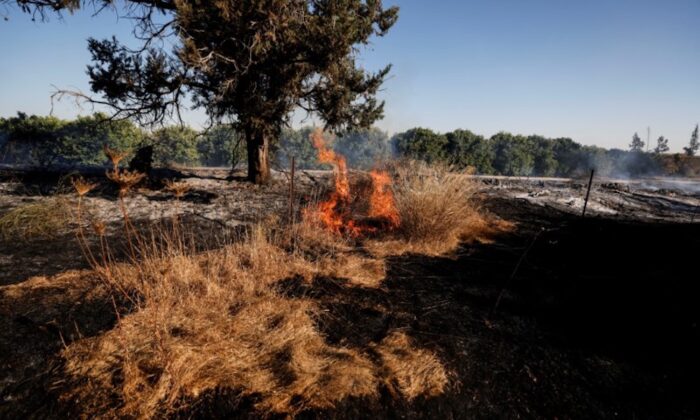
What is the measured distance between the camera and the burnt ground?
2.48 m

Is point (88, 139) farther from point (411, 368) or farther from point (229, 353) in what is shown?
point (411, 368)

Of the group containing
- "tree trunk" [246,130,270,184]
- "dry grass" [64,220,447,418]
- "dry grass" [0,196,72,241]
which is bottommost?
"dry grass" [64,220,447,418]

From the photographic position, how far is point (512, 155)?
48656 millimetres

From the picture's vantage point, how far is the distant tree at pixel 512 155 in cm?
4862

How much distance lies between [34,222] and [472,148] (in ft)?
154

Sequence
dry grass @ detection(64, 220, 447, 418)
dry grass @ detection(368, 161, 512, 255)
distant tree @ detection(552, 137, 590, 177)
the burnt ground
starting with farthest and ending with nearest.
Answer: distant tree @ detection(552, 137, 590, 177) < dry grass @ detection(368, 161, 512, 255) < the burnt ground < dry grass @ detection(64, 220, 447, 418)

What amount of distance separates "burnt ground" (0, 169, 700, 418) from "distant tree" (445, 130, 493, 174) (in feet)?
106

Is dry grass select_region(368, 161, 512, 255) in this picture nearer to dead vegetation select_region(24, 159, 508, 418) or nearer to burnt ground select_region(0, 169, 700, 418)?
burnt ground select_region(0, 169, 700, 418)

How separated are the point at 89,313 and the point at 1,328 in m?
0.68

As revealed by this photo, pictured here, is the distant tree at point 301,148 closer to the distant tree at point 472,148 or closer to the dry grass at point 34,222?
the distant tree at point 472,148

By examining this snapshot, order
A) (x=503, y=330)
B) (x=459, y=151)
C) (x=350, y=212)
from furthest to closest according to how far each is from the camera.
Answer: (x=459, y=151)
(x=350, y=212)
(x=503, y=330)

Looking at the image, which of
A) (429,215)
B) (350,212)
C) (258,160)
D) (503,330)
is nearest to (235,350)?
(503,330)

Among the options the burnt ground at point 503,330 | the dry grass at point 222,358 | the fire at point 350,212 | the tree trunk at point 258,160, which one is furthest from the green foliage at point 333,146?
the dry grass at point 222,358

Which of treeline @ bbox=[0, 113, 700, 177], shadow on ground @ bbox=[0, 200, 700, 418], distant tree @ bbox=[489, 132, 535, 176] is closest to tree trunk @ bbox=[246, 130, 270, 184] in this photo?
shadow on ground @ bbox=[0, 200, 700, 418]
